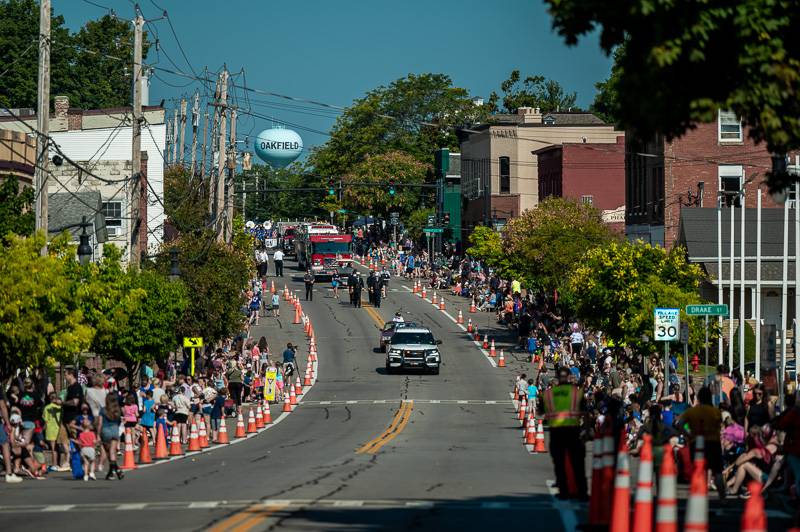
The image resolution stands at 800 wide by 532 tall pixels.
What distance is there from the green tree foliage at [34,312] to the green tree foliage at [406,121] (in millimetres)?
99893

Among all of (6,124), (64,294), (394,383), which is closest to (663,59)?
(64,294)

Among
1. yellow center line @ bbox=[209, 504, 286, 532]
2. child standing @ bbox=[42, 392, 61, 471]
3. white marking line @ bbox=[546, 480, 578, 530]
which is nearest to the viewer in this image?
yellow center line @ bbox=[209, 504, 286, 532]

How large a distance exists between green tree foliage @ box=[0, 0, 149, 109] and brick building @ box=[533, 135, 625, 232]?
38570 mm

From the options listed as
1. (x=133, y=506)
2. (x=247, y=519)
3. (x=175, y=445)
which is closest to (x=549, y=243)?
(x=175, y=445)

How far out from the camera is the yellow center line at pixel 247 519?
1569 cm

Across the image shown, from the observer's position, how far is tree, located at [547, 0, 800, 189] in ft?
43.0

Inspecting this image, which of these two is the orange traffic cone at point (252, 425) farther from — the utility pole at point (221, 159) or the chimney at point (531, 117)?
the chimney at point (531, 117)

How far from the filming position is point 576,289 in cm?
4928

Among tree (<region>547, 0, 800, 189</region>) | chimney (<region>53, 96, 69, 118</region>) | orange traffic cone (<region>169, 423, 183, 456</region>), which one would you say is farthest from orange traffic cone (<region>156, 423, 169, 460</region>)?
chimney (<region>53, 96, 69, 118</region>)

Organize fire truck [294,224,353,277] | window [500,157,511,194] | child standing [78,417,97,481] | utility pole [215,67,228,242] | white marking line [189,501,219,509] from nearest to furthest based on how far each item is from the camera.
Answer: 1. white marking line [189,501,219,509]
2. child standing [78,417,97,481]
3. utility pole [215,67,228,242]
4. fire truck [294,224,353,277]
5. window [500,157,511,194]

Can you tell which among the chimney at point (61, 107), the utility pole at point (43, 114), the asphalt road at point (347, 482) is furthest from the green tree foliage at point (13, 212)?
the chimney at point (61, 107)

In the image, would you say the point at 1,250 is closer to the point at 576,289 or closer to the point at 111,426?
the point at 111,426

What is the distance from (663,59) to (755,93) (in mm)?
1245

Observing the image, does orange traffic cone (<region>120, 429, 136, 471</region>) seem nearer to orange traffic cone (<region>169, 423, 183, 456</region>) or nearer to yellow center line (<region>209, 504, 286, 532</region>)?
orange traffic cone (<region>169, 423, 183, 456</region>)
